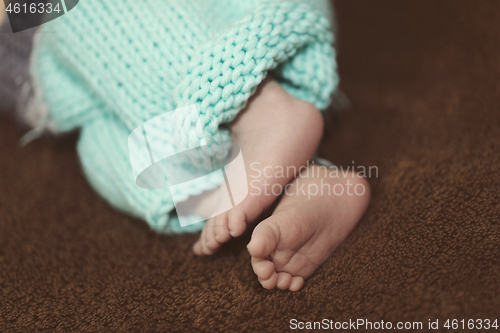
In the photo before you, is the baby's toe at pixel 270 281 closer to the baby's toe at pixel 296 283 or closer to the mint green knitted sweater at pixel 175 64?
the baby's toe at pixel 296 283

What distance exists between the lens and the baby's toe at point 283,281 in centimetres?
47

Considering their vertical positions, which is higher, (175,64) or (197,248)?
(175,64)

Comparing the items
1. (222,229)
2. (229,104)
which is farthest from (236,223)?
Answer: (229,104)

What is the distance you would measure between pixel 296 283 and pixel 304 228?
7cm

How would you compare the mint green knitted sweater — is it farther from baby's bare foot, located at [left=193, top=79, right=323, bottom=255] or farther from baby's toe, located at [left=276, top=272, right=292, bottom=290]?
baby's toe, located at [left=276, top=272, right=292, bottom=290]

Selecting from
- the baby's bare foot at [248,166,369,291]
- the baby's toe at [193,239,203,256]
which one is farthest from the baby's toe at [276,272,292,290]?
the baby's toe at [193,239,203,256]

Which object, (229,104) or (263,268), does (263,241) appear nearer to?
(263,268)

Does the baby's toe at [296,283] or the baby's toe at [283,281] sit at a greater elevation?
the baby's toe at [283,281]

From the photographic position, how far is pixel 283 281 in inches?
18.4

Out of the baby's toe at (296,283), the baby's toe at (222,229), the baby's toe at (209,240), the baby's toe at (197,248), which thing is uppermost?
the baby's toe at (222,229)

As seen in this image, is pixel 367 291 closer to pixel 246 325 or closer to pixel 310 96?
pixel 246 325

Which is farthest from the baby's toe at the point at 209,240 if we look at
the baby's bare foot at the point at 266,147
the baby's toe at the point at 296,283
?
the baby's toe at the point at 296,283

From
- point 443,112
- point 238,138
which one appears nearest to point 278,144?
point 238,138

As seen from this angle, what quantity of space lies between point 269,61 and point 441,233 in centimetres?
30
